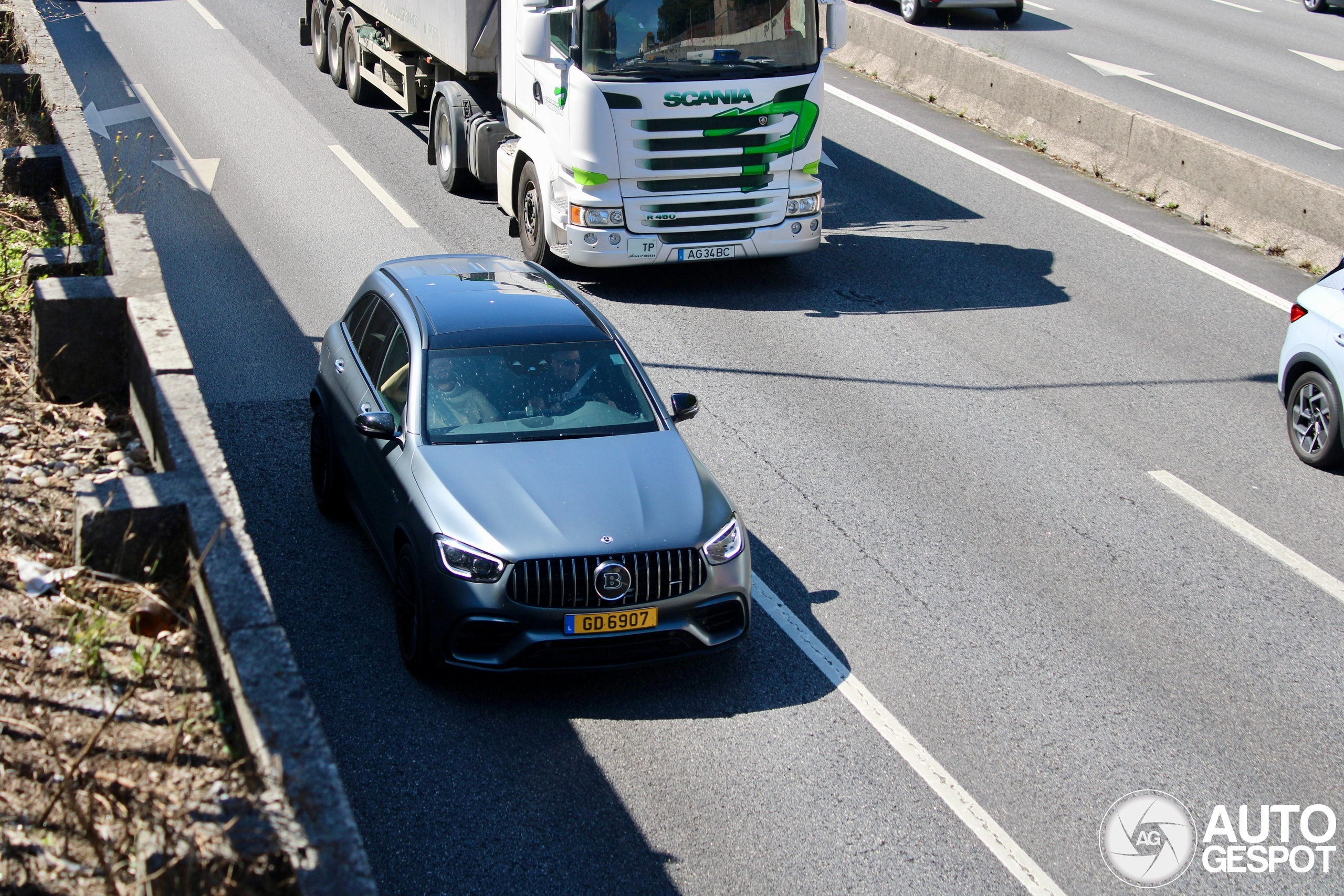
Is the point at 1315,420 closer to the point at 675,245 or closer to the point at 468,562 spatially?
the point at 675,245

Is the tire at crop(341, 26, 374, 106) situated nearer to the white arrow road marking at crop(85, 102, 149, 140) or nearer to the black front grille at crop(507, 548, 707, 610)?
the white arrow road marking at crop(85, 102, 149, 140)

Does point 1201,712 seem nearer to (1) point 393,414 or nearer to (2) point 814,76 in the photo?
(1) point 393,414

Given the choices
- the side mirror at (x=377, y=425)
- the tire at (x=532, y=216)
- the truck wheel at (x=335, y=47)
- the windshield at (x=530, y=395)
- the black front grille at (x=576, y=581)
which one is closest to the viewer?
the black front grille at (x=576, y=581)

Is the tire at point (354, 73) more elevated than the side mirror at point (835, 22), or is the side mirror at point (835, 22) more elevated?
the side mirror at point (835, 22)

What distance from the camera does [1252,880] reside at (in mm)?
5504

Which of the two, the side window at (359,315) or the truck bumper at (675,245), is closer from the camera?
the side window at (359,315)

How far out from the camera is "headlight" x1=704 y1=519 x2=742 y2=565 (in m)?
6.40

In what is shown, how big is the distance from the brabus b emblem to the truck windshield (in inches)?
264

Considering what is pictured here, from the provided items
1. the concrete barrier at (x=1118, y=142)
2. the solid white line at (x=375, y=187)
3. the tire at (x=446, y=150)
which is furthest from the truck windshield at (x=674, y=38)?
the concrete barrier at (x=1118, y=142)

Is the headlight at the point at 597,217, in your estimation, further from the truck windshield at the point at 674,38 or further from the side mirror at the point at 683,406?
the side mirror at the point at 683,406

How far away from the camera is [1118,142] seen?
15.8 m

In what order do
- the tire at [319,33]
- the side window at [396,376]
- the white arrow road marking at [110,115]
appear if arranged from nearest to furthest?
the side window at [396,376] < the white arrow road marking at [110,115] < the tire at [319,33]

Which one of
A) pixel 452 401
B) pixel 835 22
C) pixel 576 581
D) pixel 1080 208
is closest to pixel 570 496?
pixel 576 581

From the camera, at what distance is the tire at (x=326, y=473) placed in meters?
7.86
